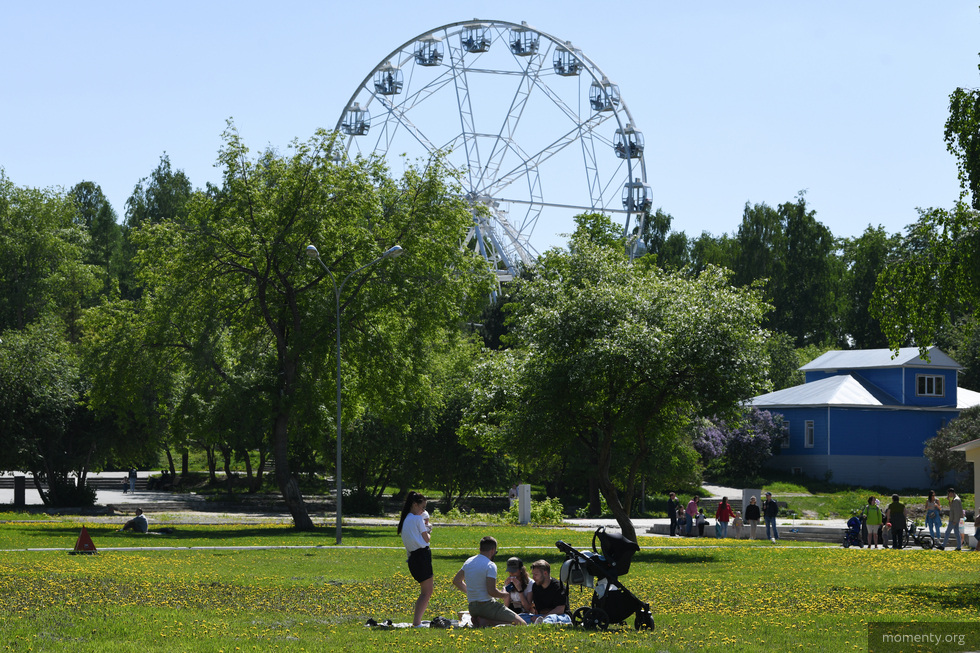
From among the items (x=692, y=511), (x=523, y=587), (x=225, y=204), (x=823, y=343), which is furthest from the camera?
(x=823, y=343)

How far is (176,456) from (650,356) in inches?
2649

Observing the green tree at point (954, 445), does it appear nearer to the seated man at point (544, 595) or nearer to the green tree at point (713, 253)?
the green tree at point (713, 253)

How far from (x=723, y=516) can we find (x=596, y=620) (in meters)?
25.8

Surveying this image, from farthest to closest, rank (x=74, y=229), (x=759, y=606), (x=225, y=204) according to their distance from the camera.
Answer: (x=74, y=229) < (x=225, y=204) < (x=759, y=606)

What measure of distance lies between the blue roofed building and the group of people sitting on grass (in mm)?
51730

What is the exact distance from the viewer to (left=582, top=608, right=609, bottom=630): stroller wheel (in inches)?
473

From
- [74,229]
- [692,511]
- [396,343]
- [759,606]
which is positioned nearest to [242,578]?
[759,606]

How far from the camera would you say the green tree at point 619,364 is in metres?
26.0

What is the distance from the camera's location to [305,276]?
3419 cm

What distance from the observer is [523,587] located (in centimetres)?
1345

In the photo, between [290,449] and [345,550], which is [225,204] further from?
[290,449]

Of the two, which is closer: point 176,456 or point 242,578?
point 242,578

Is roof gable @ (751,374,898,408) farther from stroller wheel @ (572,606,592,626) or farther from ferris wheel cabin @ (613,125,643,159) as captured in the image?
stroller wheel @ (572,606,592,626)

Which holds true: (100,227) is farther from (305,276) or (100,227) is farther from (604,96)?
(305,276)
